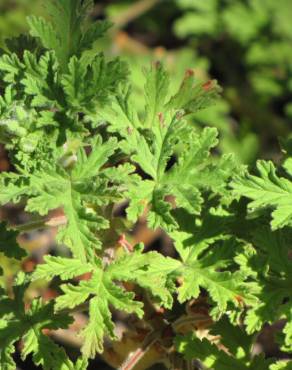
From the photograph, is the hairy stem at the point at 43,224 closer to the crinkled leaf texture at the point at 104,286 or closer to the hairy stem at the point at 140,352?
the crinkled leaf texture at the point at 104,286

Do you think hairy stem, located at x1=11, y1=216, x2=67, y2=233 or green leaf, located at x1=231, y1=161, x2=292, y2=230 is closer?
green leaf, located at x1=231, y1=161, x2=292, y2=230

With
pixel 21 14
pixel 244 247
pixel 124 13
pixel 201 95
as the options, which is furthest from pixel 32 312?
pixel 124 13

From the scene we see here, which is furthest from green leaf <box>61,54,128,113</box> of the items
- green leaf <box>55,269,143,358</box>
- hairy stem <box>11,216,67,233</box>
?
green leaf <box>55,269,143,358</box>

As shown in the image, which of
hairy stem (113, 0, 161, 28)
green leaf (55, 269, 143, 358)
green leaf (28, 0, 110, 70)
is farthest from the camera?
hairy stem (113, 0, 161, 28)

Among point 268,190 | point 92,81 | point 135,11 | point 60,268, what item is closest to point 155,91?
point 92,81

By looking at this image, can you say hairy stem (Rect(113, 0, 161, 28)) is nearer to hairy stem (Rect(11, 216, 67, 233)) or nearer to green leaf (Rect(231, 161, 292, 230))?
hairy stem (Rect(11, 216, 67, 233))

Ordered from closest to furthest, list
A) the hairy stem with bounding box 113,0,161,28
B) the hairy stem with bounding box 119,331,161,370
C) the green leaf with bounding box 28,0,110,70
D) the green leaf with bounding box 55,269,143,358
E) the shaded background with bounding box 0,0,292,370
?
the green leaf with bounding box 55,269,143,358 < the green leaf with bounding box 28,0,110,70 < the hairy stem with bounding box 119,331,161,370 < the shaded background with bounding box 0,0,292,370 < the hairy stem with bounding box 113,0,161,28

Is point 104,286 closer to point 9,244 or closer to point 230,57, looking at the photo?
point 9,244

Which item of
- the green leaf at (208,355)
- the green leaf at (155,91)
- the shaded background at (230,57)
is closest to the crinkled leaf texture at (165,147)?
the green leaf at (155,91)

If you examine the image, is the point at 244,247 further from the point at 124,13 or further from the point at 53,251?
the point at 124,13
